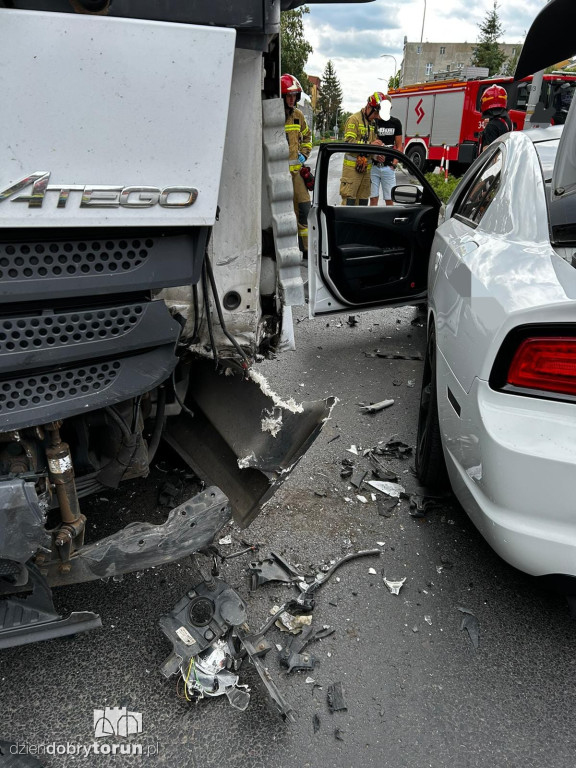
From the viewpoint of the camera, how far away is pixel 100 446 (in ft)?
7.88

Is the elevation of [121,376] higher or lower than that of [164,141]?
lower

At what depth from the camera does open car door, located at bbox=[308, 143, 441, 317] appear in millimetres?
4887

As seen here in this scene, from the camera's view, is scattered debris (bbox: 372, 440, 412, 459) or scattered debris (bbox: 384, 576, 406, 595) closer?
scattered debris (bbox: 384, 576, 406, 595)

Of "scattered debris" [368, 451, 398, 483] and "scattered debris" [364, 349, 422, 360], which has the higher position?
"scattered debris" [368, 451, 398, 483]

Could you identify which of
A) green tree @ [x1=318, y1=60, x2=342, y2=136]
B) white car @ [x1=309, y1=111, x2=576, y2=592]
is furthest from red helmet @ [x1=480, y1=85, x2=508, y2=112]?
green tree @ [x1=318, y1=60, x2=342, y2=136]

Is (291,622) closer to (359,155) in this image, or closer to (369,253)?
(369,253)

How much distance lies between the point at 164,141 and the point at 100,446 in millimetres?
1292

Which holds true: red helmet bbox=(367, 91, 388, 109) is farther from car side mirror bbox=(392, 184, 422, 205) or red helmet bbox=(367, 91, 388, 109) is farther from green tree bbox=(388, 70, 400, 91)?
green tree bbox=(388, 70, 400, 91)

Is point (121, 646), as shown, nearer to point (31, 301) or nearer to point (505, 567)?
point (31, 301)

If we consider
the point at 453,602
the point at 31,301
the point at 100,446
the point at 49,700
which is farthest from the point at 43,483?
the point at 453,602

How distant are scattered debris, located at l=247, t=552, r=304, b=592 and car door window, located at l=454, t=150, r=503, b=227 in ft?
7.04

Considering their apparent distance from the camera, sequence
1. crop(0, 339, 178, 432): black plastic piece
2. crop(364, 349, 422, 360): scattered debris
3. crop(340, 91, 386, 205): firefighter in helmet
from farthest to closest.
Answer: crop(340, 91, 386, 205): firefighter in helmet → crop(364, 349, 422, 360): scattered debris → crop(0, 339, 178, 432): black plastic piece

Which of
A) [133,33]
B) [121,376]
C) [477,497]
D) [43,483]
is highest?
[133,33]

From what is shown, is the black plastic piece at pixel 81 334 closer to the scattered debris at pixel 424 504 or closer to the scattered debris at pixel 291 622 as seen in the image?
the scattered debris at pixel 291 622
